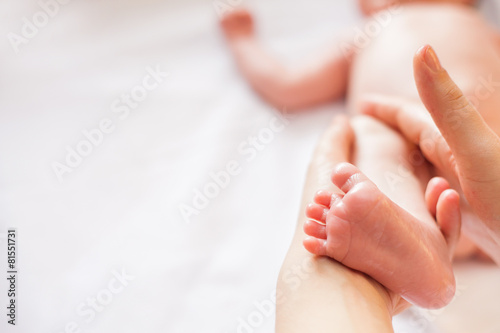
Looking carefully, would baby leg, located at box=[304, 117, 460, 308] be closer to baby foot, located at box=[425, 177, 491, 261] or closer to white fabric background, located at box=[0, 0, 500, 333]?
baby foot, located at box=[425, 177, 491, 261]

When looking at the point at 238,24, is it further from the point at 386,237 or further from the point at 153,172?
the point at 386,237

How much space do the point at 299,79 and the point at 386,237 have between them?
663mm

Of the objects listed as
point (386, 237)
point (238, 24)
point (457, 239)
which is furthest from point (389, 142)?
point (238, 24)

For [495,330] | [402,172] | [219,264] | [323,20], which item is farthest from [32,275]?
[323,20]

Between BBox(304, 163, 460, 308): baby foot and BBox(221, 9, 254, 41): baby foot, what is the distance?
31.3 inches

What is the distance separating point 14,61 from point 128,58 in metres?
0.27

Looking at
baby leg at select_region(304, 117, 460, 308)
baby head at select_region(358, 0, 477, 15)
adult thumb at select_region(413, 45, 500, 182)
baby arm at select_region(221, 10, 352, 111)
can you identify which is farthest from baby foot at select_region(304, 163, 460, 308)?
baby head at select_region(358, 0, 477, 15)

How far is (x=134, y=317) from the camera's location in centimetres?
89

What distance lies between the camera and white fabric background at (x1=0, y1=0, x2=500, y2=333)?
0.91 meters

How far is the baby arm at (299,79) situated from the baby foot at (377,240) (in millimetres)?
574

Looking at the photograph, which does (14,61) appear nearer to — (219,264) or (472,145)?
(219,264)

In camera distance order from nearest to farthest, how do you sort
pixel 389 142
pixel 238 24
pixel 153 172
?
1. pixel 389 142
2. pixel 153 172
3. pixel 238 24

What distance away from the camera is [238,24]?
4.68 ft

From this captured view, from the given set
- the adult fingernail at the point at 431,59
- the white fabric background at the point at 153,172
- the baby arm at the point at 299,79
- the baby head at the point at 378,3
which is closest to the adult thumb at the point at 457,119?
the adult fingernail at the point at 431,59
